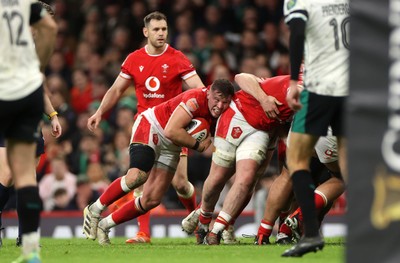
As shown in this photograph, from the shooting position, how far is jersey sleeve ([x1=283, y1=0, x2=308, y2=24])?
830 centimetres

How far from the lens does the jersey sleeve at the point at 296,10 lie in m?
8.30

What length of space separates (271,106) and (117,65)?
9.21 metres

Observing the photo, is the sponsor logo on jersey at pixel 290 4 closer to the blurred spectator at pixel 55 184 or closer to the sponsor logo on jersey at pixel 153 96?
the sponsor logo on jersey at pixel 153 96

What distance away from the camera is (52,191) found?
16.8 meters

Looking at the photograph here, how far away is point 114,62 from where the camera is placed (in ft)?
63.5

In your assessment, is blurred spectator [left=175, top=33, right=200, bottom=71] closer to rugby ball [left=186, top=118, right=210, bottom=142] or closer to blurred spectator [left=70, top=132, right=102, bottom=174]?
blurred spectator [left=70, top=132, right=102, bottom=174]

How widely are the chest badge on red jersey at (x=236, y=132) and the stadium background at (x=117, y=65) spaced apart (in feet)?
14.3

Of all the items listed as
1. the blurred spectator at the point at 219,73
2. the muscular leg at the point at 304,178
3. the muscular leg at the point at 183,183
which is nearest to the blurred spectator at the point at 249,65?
the blurred spectator at the point at 219,73

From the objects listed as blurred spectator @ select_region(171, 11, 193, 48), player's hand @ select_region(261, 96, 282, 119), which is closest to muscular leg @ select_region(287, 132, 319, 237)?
player's hand @ select_region(261, 96, 282, 119)

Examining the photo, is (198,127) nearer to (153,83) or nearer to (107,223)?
(153,83)

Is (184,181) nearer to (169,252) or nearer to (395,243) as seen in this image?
(169,252)

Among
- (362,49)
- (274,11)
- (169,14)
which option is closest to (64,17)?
(169,14)

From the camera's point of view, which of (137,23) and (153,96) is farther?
(137,23)

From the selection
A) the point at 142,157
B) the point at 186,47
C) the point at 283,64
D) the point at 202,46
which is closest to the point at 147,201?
the point at 142,157
